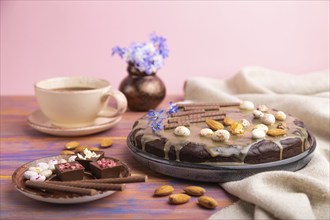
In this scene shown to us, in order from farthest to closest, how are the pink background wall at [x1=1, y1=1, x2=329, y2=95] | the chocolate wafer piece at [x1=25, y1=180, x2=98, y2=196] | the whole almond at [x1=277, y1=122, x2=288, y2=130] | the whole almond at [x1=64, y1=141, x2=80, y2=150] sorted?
the pink background wall at [x1=1, y1=1, x2=329, y2=95] → the whole almond at [x1=64, y1=141, x2=80, y2=150] → the whole almond at [x1=277, y1=122, x2=288, y2=130] → the chocolate wafer piece at [x1=25, y1=180, x2=98, y2=196]

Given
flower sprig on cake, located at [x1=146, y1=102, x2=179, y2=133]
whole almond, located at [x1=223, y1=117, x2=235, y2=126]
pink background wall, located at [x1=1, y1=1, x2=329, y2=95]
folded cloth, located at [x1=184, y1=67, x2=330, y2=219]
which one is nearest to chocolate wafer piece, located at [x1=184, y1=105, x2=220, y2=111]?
flower sprig on cake, located at [x1=146, y1=102, x2=179, y2=133]

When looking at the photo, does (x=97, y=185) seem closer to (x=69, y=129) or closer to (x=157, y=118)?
(x=157, y=118)

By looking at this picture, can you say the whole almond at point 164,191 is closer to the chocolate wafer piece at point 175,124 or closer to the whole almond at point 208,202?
the whole almond at point 208,202

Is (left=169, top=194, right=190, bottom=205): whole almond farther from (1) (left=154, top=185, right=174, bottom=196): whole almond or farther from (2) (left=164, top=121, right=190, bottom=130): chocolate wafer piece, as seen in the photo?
(2) (left=164, top=121, right=190, bottom=130): chocolate wafer piece

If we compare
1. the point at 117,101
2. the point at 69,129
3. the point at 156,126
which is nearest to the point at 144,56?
the point at 117,101

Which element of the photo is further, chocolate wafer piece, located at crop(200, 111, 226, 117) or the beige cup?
the beige cup

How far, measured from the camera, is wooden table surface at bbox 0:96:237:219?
1.01m

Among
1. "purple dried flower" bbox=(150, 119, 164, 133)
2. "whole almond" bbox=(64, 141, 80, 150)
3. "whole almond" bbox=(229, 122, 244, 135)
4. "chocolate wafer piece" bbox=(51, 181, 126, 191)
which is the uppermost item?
"purple dried flower" bbox=(150, 119, 164, 133)

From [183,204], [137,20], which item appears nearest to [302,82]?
[137,20]

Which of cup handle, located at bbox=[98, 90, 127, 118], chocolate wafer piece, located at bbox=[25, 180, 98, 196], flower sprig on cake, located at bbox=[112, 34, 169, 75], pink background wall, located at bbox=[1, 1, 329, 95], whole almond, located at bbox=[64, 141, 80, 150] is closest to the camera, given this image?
chocolate wafer piece, located at bbox=[25, 180, 98, 196]

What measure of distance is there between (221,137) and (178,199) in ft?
0.55

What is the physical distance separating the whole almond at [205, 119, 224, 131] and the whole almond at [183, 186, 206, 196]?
17 cm

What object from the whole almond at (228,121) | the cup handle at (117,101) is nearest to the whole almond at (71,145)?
the cup handle at (117,101)

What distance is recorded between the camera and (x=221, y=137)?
114 centimetres
